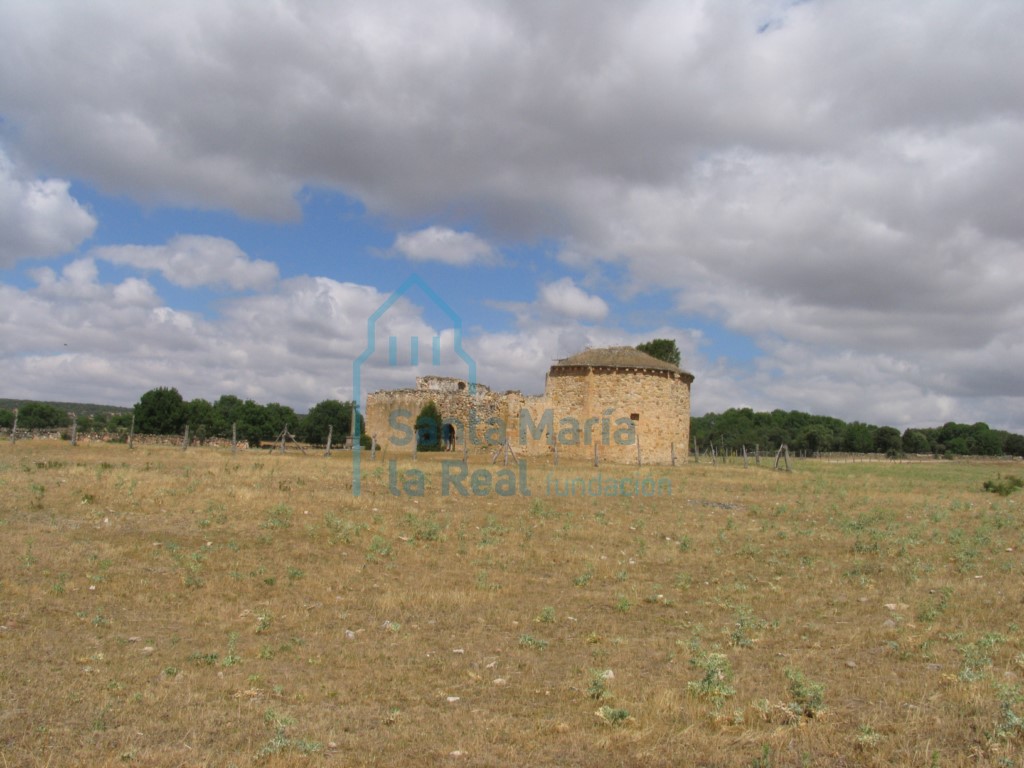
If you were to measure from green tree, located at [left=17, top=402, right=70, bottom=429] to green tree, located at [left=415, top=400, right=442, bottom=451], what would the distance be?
66.4 meters

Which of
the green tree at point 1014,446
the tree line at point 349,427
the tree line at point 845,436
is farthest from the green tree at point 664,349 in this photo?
the green tree at point 1014,446

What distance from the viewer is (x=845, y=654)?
332 inches

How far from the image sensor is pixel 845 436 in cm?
11294

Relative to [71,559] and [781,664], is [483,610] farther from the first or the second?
[71,559]

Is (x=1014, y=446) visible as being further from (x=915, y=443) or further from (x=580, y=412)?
(x=580, y=412)

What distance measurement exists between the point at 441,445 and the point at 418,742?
3129 centimetres

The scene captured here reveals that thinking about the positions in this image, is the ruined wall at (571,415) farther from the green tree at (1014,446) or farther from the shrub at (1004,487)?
the green tree at (1014,446)

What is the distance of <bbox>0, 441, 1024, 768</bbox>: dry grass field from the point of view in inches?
232

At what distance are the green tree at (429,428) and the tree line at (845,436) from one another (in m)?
54.6

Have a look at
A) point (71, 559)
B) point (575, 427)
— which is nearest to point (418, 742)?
point (71, 559)

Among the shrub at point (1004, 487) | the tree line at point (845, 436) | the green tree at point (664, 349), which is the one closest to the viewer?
the shrub at point (1004, 487)

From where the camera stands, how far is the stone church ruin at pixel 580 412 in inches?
1346

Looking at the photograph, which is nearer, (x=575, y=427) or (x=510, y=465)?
(x=510, y=465)

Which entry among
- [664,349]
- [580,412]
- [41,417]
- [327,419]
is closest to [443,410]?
[580,412]
